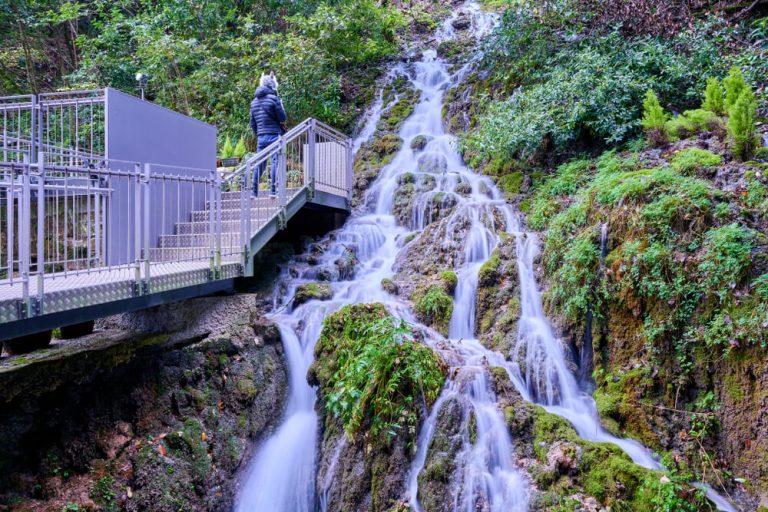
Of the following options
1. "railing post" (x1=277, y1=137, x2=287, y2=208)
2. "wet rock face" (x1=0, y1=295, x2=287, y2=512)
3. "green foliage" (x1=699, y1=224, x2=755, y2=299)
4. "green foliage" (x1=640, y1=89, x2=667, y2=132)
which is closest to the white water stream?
"wet rock face" (x1=0, y1=295, x2=287, y2=512)

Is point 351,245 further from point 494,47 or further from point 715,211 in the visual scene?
point 494,47

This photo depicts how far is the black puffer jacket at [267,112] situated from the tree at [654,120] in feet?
20.8

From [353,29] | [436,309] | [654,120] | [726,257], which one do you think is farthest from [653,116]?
[353,29]

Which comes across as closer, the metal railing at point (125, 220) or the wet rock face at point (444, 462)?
the metal railing at point (125, 220)

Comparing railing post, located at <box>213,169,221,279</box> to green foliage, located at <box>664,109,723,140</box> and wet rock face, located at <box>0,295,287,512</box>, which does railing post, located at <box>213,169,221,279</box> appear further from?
green foliage, located at <box>664,109,723,140</box>

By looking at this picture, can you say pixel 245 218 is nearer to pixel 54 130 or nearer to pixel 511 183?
pixel 54 130

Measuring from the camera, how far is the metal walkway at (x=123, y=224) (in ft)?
13.8

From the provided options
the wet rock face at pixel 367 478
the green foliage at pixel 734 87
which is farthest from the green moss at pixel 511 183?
the wet rock face at pixel 367 478

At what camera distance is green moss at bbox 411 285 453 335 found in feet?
25.3

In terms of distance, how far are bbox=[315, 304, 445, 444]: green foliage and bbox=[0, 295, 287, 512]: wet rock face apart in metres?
1.24

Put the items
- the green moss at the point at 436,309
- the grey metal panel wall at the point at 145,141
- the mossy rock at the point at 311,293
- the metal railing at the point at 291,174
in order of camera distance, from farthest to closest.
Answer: the mossy rock at the point at 311,293 < the green moss at the point at 436,309 < the metal railing at the point at 291,174 < the grey metal panel wall at the point at 145,141

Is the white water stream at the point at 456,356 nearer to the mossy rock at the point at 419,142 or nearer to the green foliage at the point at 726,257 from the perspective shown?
the mossy rock at the point at 419,142

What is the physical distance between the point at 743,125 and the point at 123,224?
28.6 ft

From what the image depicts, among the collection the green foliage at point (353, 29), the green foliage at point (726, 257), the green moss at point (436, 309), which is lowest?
the green moss at point (436, 309)
